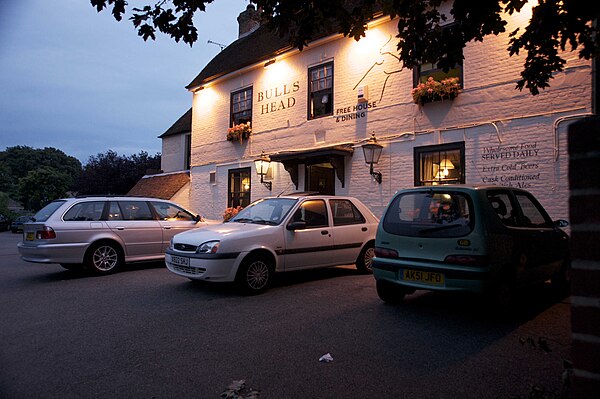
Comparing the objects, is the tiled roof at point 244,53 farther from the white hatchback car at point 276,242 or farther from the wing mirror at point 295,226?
the wing mirror at point 295,226

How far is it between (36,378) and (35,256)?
5418 millimetres

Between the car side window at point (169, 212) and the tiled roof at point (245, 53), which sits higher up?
the tiled roof at point (245, 53)

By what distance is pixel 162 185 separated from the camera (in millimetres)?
18844

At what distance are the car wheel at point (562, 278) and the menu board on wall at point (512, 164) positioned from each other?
2743 mm

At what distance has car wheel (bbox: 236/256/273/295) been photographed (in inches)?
257

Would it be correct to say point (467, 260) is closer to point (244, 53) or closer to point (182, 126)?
point (244, 53)

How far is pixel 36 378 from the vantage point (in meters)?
3.57

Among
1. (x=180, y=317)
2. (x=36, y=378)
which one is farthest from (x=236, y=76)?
(x=36, y=378)

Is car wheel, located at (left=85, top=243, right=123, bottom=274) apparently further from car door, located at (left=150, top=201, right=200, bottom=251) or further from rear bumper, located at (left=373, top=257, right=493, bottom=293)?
rear bumper, located at (left=373, top=257, right=493, bottom=293)

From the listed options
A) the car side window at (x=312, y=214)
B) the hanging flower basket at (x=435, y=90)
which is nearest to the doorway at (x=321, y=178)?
the hanging flower basket at (x=435, y=90)

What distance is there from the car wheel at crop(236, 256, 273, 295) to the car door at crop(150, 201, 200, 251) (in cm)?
373

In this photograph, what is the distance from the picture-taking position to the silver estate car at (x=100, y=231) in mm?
8164

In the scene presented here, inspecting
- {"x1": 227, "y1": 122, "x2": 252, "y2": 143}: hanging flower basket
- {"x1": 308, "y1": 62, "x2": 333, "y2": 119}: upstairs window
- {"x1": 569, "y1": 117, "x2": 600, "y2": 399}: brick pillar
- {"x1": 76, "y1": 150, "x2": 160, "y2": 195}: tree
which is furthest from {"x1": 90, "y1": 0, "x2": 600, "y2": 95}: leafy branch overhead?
{"x1": 76, "y1": 150, "x2": 160, "y2": 195}: tree

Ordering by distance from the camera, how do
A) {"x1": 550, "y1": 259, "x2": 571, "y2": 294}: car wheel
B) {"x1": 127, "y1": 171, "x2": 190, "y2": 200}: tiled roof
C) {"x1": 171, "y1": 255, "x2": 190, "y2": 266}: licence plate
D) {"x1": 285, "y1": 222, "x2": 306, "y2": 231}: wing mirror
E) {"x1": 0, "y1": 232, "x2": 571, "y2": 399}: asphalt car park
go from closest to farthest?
1. {"x1": 0, "y1": 232, "x2": 571, "y2": 399}: asphalt car park
2. {"x1": 550, "y1": 259, "x2": 571, "y2": 294}: car wheel
3. {"x1": 171, "y1": 255, "x2": 190, "y2": 266}: licence plate
4. {"x1": 285, "y1": 222, "x2": 306, "y2": 231}: wing mirror
5. {"x1": 127, "y1": 171, "x2": 190, "y2": 200}: tiled roof
